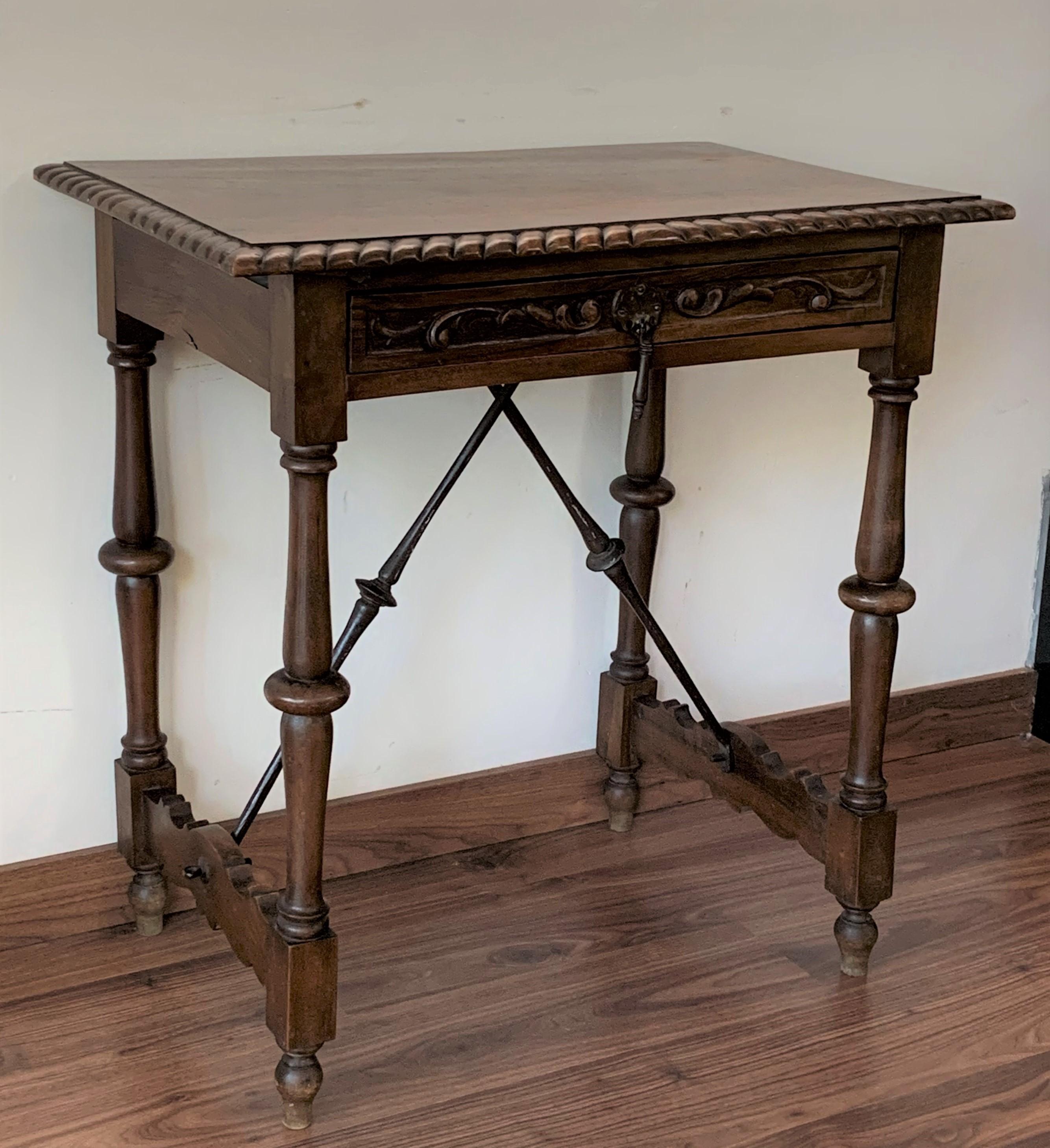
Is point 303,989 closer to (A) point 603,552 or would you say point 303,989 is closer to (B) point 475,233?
(A) point 603,552

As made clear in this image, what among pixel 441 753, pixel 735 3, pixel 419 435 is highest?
pixel 735 3

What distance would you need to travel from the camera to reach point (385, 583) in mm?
1895

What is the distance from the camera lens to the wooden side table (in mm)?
1468

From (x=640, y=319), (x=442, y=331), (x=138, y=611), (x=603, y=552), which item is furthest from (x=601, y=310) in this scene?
→ (x=138, y=611)

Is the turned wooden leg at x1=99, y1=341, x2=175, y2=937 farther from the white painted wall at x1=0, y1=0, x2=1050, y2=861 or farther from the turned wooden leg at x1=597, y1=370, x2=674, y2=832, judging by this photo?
Result: the turned wooden leg at x1=597, y1=370, x2=674, y2=832

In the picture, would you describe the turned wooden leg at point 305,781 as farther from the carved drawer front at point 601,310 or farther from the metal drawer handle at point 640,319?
the metal drawer handle at point 640,319

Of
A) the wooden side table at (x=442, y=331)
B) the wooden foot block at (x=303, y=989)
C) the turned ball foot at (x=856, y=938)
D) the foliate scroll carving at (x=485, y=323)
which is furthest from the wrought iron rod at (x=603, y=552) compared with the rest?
the wooden foot block at (x=303, y=989)

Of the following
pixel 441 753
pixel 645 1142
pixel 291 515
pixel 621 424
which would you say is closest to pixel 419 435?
pixel 621 424

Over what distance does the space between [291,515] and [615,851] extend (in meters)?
0.98

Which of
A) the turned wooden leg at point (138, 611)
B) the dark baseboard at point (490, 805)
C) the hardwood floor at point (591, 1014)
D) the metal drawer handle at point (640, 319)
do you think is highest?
the metal drawer handle at point (640, 319)

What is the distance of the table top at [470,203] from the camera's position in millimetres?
1423

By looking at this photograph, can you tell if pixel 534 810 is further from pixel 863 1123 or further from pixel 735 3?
pixel 735 3

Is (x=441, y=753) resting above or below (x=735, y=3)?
below

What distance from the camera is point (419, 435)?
2115mm
